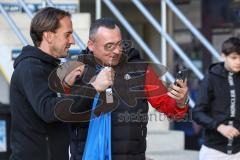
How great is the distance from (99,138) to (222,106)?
5.99 feet

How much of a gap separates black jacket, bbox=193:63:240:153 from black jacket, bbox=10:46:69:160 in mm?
1939

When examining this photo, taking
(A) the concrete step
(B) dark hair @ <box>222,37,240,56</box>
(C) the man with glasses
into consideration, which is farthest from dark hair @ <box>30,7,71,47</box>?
(A) the concrete step

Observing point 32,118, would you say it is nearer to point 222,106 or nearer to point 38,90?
point 38,90

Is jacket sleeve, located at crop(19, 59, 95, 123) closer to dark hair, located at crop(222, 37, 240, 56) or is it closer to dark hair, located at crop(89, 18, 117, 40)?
dark hair, located at crop(89, 18, 117, 40)

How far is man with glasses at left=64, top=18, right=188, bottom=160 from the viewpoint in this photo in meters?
3.20

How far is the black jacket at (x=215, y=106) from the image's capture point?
4.80 metres

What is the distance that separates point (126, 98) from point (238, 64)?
1.68 m

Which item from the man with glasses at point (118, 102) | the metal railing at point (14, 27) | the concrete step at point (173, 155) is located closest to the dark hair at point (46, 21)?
the man with glasses at point (118, 102)

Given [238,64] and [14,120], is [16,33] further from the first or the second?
[14,120]

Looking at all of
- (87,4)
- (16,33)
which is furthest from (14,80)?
(87,4)

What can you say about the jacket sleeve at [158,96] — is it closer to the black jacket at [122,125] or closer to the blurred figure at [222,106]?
the black jacket at [122,125]

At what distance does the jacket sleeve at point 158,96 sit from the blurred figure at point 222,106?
138 cm

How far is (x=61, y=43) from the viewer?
309 centimetres

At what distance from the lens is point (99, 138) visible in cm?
322
